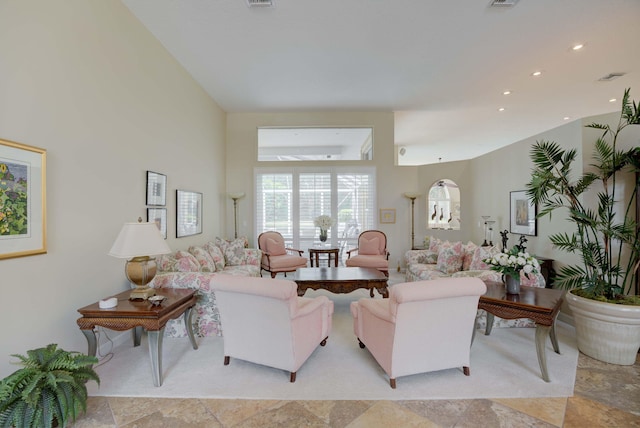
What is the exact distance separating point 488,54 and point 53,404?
5819 millimetres

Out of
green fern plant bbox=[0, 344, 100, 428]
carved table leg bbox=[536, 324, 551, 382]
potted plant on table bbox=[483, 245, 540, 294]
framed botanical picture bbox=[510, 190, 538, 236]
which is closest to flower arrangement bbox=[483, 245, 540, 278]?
potted plant on table bbox=[483, 245, 540, 294]

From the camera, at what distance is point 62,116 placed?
255 cm

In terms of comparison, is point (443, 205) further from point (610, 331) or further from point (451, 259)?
point (610, 331)

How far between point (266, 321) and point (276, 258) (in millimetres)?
3344

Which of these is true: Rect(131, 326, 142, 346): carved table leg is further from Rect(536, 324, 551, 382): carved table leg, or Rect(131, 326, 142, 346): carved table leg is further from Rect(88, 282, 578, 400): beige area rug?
Rect(536, 324, 551, 382): carved table leg

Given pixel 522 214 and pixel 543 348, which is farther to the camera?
pixel 522 214

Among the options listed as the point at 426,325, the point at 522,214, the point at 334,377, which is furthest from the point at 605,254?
the point at 334,377

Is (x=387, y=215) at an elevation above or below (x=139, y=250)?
above

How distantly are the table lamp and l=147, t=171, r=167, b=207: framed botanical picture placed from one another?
1.23 m

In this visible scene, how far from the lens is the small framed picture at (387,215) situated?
694 cm

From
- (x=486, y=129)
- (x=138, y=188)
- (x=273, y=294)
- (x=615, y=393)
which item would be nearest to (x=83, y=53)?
(x=138, y=188)

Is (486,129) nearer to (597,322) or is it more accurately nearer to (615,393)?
(597,322)

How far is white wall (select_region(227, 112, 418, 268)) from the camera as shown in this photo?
6.78 m

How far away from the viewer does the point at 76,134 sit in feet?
8.84
